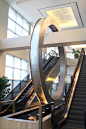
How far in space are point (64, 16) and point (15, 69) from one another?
7.78 meters

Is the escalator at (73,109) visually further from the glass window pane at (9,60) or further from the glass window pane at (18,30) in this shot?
the glass window pane at (18,30)

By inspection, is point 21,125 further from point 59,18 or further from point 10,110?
point 59,18

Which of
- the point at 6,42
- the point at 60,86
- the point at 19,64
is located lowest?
the point at 60,86

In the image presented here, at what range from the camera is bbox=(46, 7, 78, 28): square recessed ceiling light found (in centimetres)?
1603

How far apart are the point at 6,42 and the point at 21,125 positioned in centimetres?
718

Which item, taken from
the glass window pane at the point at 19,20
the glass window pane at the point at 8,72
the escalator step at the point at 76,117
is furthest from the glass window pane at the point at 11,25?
the escalator step at the point at 76,117

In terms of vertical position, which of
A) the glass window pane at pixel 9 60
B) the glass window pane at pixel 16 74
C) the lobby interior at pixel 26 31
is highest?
the lobby interior at pixel 26 31

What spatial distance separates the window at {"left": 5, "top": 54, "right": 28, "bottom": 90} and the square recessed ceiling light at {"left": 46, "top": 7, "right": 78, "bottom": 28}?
601 centimetres

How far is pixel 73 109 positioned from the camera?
855cm

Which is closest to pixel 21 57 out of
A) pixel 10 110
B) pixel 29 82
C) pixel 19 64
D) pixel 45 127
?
pixel 19 64

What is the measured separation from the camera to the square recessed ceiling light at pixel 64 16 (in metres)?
16.0

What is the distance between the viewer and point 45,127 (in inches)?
242

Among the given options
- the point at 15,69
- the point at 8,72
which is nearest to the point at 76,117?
the point at 8,72

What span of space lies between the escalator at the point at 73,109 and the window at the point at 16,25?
8.39m
